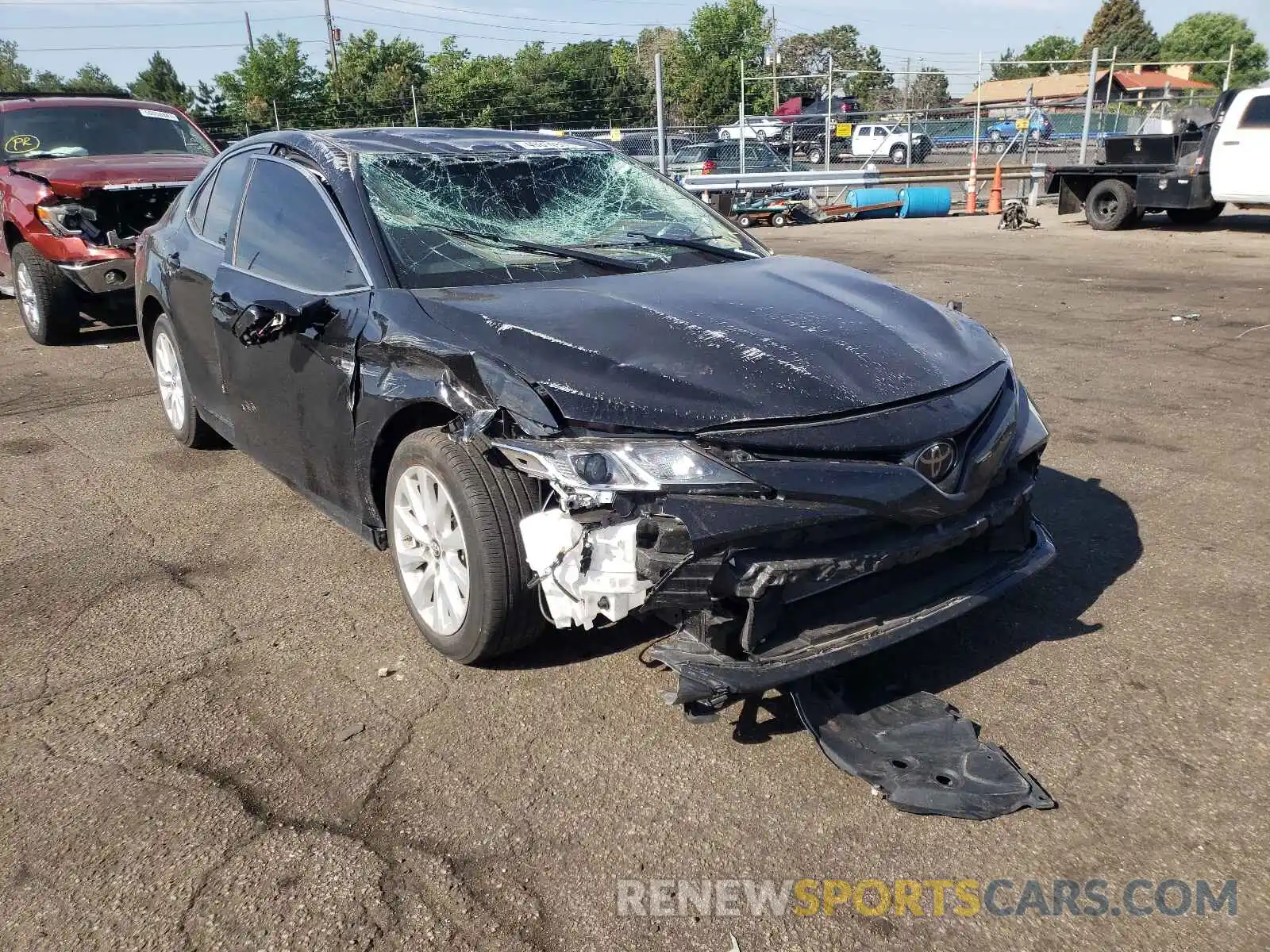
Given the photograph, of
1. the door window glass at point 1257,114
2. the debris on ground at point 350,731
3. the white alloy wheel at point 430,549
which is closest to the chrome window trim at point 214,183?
the white alloy wheel at point 430,549

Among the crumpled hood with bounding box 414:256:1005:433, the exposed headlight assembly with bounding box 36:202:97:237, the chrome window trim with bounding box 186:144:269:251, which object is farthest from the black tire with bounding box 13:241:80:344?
the crumpled hood with bounding box 414:256:1005:433

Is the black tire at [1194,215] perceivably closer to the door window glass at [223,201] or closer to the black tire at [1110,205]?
the black tire at [1110,205]

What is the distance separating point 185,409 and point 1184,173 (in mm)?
14318

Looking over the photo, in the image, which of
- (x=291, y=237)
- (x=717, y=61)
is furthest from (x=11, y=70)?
(x=291, y=237)

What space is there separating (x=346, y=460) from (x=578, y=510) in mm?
1246

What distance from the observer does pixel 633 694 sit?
3.07 metres

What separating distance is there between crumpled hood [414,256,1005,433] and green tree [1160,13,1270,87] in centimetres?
9675

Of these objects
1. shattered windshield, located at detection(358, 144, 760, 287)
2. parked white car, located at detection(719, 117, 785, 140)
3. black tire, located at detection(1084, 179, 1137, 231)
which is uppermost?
parked white car, located at detection(719, 117, 785, 140)

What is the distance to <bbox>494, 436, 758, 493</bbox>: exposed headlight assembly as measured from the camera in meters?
2.54

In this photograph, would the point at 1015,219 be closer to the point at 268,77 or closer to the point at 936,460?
the point at 936,460

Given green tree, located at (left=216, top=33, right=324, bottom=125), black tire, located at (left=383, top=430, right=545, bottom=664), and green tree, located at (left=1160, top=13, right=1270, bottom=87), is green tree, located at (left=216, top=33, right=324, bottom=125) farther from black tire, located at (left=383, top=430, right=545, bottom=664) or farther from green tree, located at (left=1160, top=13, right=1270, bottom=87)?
green tree, located at (left=1160, top=13, right=1270, bottom=87)

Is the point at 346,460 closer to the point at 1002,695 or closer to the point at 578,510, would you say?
the point at 578,510

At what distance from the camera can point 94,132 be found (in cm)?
921

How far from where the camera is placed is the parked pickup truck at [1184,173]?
13.7 meters
